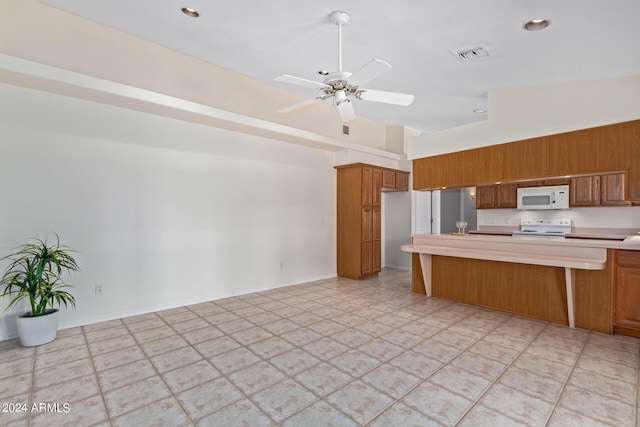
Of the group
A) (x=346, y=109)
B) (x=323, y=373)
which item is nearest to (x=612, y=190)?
(x=346, y=109)

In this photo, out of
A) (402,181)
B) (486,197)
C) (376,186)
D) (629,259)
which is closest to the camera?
(629,259)

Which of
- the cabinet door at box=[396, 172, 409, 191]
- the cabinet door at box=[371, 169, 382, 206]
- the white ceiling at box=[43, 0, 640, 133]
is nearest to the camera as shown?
the white ceiling at box=[43, 0, 640, 133]

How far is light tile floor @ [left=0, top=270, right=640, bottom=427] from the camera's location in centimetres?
193

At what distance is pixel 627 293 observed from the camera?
310 centimetres

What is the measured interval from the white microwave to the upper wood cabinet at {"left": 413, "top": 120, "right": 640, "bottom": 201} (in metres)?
1.31

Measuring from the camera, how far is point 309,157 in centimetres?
580

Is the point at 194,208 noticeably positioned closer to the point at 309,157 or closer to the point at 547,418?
the point at 309,157

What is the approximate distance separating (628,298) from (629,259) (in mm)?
400

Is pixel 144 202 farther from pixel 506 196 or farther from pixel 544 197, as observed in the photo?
pixel 544 197

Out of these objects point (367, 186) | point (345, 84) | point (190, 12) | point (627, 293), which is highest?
point (190, 12)

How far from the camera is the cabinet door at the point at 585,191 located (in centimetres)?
450

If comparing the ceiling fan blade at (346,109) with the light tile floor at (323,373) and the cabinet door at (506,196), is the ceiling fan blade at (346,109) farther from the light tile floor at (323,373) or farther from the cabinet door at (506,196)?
the cabinet door at (506,196)

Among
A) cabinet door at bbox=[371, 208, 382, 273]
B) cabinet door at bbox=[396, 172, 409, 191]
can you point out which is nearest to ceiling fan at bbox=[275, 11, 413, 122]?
cabinet door at bbox=[371, 208, 382, 273]

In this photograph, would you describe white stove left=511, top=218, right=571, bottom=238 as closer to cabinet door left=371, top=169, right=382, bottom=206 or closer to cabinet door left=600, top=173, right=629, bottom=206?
cabinet door left=600, top=173, right=629, bottom=206
